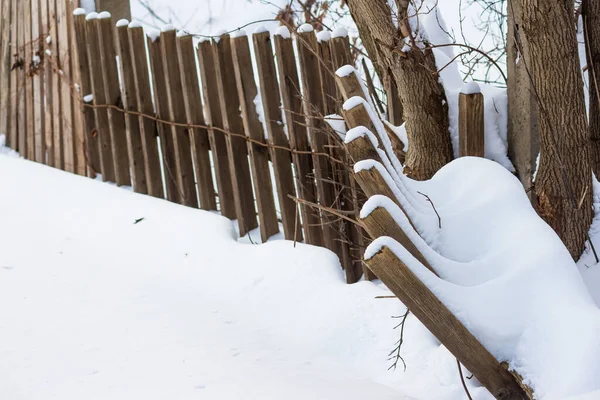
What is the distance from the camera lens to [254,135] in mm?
3852

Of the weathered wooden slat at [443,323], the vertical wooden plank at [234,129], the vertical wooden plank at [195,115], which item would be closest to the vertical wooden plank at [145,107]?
the vertical wooden plank at [195,115]

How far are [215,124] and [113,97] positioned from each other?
1.07 m

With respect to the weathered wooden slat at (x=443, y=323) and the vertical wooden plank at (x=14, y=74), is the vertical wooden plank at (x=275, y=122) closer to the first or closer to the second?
the weathered wooden slat at (x=443, y=323)

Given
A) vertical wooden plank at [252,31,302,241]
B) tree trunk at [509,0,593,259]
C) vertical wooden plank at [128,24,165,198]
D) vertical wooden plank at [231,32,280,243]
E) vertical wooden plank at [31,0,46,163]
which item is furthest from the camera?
vertical wooden plank at [31,0,46,163]

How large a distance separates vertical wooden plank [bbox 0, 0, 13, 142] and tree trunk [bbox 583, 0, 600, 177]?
471 centimetres

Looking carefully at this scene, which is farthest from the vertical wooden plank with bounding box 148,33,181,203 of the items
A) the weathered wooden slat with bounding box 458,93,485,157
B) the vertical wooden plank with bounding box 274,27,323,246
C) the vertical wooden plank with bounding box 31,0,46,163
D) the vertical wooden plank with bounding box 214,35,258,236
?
the weathered wooden slat with bounding box 458,93,485,157

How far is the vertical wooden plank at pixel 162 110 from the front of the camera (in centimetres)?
436

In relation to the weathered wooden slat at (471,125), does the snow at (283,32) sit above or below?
above

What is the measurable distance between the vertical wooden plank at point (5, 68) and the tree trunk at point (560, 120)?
467 centimetres

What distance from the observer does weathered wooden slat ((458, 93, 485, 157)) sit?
289 cm

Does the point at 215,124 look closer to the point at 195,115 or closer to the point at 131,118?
the point at 195,115

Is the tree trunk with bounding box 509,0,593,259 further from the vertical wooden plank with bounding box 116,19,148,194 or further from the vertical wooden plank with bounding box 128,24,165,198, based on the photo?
the vertical wooden plank with bounding box 116,19,148,194

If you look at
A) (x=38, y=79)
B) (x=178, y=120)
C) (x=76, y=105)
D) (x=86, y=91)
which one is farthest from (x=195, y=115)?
(x=38, y=79)

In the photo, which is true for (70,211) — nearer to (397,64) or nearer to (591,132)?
(397,64)
